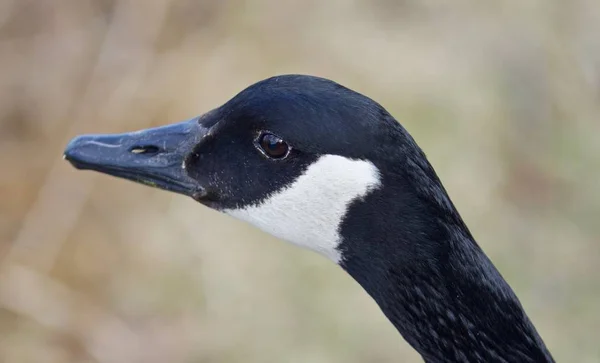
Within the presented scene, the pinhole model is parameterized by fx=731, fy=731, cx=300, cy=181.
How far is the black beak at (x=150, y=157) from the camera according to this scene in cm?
209

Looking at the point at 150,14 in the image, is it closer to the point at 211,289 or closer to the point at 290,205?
the point at 211,289

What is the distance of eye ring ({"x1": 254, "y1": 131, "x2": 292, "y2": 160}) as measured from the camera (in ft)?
6.36

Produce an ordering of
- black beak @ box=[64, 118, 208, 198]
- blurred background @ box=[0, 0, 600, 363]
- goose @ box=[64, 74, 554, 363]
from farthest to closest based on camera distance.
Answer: blurred background @ box=[0, 0, 600, 363]
black beak @ box=[64, 118, 208, 198]
goose @ box=[64, 74, 554, 363]

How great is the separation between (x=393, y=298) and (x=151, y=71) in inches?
153

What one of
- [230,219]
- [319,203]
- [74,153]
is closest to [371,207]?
[319,203]

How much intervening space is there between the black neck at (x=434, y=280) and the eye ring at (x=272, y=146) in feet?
0.79

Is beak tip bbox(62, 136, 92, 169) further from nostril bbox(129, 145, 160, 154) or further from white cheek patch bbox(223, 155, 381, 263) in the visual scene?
white cheek patch bbox(223, 155, 381, 263)

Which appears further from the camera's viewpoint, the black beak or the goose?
the black beak

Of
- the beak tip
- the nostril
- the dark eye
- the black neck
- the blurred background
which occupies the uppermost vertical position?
the blurred background

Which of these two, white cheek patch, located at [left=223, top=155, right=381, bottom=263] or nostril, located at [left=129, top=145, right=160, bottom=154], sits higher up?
nostril, located at [left=129, top=145, right=160, bottom=154]

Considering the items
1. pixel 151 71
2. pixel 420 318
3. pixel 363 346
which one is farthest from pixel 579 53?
pixel 420 318

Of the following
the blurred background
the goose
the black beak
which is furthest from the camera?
the blurred background

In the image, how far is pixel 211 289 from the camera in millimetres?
4754

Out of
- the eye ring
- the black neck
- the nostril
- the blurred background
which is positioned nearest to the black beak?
the nostril
